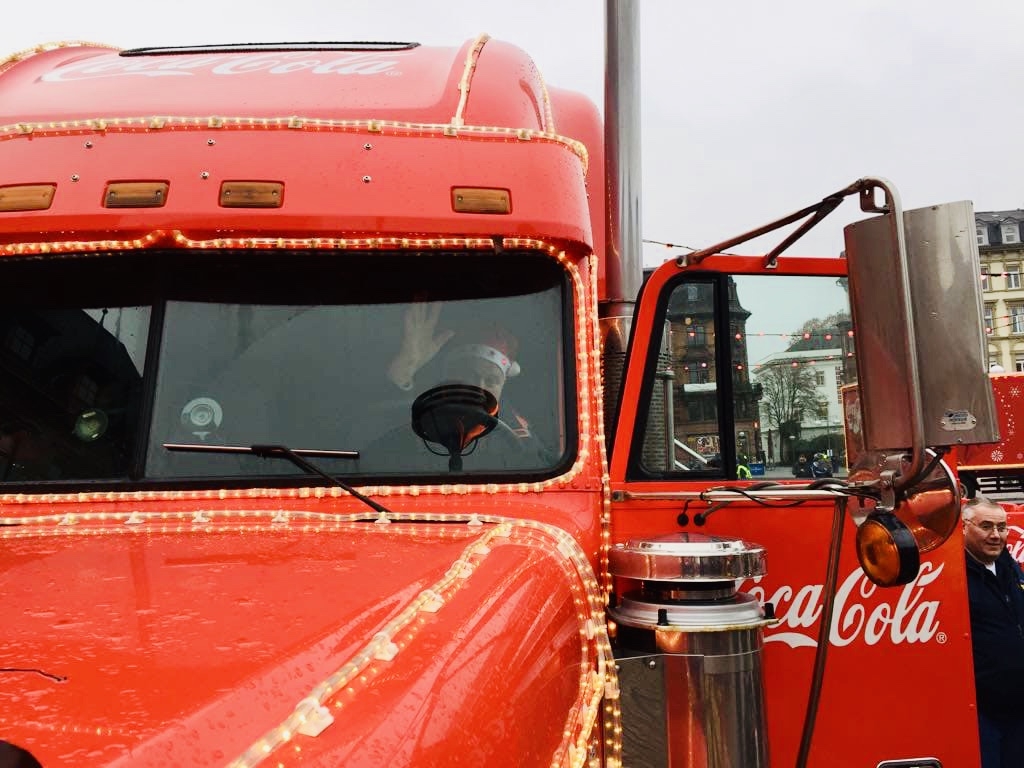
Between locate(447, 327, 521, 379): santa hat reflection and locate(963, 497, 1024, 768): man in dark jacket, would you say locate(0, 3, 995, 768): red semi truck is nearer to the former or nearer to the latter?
locate(447, 327, 521, 379): santa hat reflection

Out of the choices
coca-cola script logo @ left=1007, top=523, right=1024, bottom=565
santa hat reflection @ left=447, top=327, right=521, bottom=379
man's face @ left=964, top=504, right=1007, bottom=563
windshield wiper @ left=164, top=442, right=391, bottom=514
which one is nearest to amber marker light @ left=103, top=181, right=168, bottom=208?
windshield wiper @ left=164, top=442, right=391, bottom=514

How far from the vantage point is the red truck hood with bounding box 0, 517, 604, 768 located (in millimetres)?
1130

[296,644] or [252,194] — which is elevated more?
[252,194]

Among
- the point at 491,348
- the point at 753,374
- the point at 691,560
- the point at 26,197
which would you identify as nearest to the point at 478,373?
the point at 491,348

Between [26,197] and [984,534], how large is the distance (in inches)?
178

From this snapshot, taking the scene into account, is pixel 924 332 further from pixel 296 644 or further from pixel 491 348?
pixel 296 644

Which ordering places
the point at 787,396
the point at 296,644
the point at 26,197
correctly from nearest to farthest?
the point at 296,644
the point at 26,197
the point at 787,396

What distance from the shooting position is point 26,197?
7.88ft

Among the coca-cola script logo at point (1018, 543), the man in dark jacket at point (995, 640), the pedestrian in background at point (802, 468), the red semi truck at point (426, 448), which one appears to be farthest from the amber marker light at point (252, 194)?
the coca-cola script logo at point (1018, 543)

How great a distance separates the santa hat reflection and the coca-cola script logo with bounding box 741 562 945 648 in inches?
40.9

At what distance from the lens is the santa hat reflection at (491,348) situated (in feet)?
7.70

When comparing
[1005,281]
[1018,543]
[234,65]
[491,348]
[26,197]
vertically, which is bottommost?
[1018,543]

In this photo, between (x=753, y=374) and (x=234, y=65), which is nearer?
(x=753, y=374)

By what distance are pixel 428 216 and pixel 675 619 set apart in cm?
123
